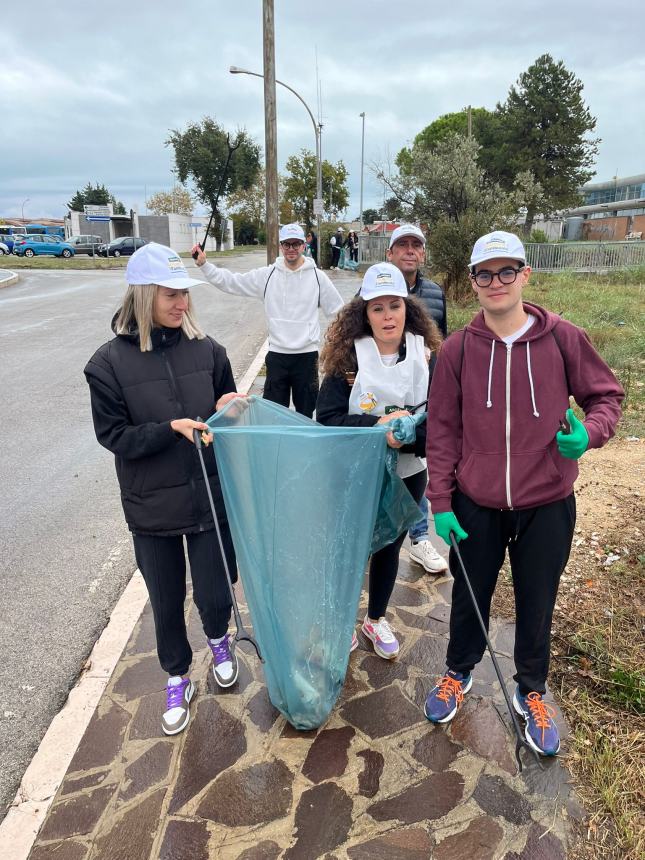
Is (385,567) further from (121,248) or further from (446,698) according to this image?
(121,248)

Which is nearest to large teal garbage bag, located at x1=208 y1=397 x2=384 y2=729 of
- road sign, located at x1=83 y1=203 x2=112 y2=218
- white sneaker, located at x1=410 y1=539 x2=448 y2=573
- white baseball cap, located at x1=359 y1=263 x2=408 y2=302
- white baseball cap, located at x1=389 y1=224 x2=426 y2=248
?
white baseball cap, located at x1=359 y1=263 x2=408 y2=302

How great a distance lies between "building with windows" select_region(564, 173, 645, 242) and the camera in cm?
5325

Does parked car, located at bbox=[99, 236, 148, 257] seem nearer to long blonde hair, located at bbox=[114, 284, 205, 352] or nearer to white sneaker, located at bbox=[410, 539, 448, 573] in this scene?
white sneaker, located at bbox=[410, 539, 448, 573]

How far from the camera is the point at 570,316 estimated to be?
11.2 m

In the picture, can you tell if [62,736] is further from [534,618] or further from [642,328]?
[642,328]

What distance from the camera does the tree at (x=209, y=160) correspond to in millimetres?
34281

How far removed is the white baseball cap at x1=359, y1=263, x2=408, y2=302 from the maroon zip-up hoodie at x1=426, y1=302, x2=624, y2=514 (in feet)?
1.42

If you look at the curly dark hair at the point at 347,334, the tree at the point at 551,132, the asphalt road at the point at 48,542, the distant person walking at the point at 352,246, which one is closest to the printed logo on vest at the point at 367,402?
the curly dark hair at the point at 347,334

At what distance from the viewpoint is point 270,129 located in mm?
10523

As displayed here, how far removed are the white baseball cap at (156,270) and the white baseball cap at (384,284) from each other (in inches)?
30.2

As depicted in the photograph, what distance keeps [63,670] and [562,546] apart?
2.36 metres

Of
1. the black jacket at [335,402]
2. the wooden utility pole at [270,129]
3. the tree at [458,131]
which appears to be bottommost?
the black jacket at [335,402]

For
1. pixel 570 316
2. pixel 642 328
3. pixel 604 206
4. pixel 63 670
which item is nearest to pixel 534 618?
pixel 63 670

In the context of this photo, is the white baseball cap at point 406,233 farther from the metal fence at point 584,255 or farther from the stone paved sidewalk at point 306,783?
the metal fence at point 584,255
